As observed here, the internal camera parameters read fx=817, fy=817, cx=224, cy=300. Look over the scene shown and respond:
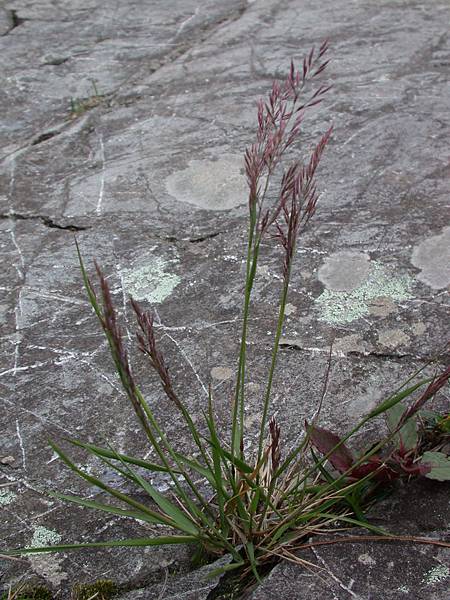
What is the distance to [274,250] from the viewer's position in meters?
1.99

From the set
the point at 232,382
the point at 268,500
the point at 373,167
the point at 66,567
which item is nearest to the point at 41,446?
the point at 66,567

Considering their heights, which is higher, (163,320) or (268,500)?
(268,500)

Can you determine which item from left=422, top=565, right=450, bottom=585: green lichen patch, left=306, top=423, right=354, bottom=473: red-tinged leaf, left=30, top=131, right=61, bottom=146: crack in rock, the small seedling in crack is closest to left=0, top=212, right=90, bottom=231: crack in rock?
left=30, top=131, right=61, bottom=146: crack in rock

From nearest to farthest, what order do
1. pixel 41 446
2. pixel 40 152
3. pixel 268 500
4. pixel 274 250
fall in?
pixel 268 500 < pixel 41 446 < pixel 274 250 < pixel 40 152

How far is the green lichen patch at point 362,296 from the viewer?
1764 millimetres

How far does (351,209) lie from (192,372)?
0.73 metres

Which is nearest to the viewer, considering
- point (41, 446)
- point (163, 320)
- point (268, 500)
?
point (268, 500)

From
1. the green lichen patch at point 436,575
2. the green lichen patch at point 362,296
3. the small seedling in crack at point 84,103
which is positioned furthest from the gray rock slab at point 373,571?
the small seedling in crack at point 84,103

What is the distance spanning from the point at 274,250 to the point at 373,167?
0.49 metres

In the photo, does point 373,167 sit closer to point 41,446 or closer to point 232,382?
point 232,382

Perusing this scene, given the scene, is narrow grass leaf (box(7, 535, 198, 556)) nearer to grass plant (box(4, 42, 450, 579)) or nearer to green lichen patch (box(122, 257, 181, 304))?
grass plant (box(4, 42, 450, 579))

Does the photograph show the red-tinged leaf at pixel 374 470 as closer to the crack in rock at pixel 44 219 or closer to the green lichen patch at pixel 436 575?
the green lichen patch at pixel 436 575

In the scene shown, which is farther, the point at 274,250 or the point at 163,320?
the point at 274,250

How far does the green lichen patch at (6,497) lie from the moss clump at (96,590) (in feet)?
0.74
